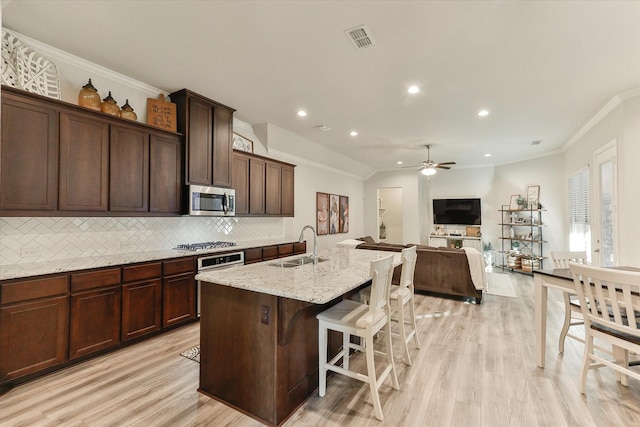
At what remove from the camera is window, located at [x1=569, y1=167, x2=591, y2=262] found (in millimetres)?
4918

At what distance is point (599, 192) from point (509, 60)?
304cm

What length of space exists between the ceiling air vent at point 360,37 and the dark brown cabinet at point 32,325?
320cm

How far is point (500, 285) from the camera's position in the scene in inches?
224

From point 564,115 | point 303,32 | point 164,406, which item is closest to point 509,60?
point 303,32

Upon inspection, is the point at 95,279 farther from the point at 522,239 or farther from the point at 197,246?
the point at 522,239

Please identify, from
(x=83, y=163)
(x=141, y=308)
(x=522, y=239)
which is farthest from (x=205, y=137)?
(x=522, y=239)

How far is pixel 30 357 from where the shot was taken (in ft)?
7.59

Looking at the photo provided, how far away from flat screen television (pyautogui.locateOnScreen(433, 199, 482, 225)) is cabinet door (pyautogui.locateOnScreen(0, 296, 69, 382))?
8554 millimetres

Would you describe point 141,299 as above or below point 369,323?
below

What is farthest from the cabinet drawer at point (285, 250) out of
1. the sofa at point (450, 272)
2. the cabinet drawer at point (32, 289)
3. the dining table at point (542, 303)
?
the dining table at point (542, 303)

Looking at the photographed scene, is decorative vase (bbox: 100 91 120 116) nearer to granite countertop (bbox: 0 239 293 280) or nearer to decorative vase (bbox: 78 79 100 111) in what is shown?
decorative vase (bbox: 78 79 100 111)

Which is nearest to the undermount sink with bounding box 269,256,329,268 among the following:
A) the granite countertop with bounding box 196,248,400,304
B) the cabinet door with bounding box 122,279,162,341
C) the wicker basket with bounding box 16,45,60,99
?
the granite countertop with bounding box 196,248,400,304

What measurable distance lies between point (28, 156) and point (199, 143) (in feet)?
5.61

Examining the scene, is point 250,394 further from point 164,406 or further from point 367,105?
point 367,105
